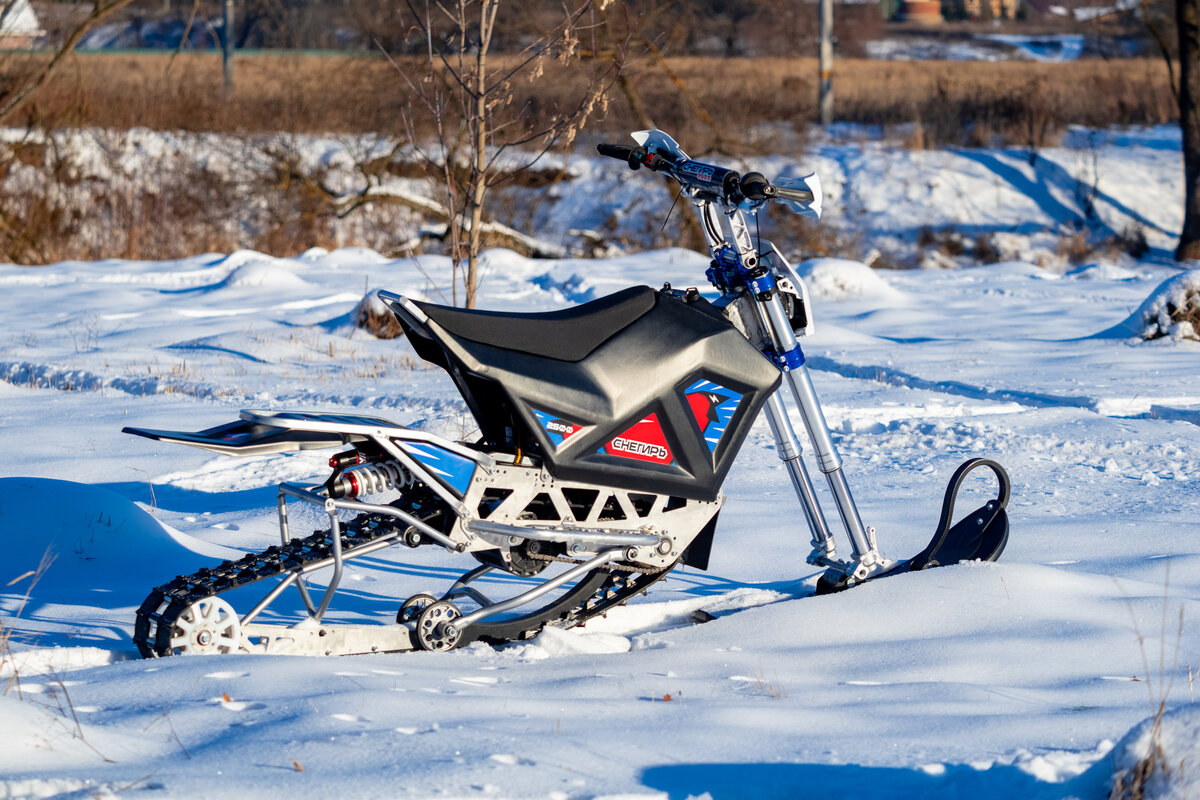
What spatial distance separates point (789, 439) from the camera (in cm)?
363

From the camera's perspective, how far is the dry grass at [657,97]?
2122cm

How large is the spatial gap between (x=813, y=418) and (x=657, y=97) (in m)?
21.3

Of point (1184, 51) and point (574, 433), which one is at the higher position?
point (1184, 51)

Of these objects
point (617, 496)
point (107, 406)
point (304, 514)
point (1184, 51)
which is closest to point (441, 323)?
point (617, 496)

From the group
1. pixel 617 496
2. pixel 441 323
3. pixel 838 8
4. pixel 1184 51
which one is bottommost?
pixel 617 496

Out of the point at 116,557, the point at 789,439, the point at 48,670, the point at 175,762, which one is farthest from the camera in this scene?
the point at 116,557

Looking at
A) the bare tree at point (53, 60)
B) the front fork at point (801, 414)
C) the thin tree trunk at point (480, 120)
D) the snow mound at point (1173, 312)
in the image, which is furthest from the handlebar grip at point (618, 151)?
the bare tree at point (53, 60)

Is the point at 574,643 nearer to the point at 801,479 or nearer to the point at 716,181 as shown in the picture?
the point at 801,479

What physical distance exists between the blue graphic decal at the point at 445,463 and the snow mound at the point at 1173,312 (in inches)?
312

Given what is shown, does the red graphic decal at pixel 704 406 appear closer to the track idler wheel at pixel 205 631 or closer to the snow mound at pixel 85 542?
the track idler wheel at pixel 205 631

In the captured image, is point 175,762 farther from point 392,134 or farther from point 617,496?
point 392,134

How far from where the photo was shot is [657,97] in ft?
79.0

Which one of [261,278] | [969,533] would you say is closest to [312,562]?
[969,533]

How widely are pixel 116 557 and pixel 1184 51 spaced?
16.3 m
